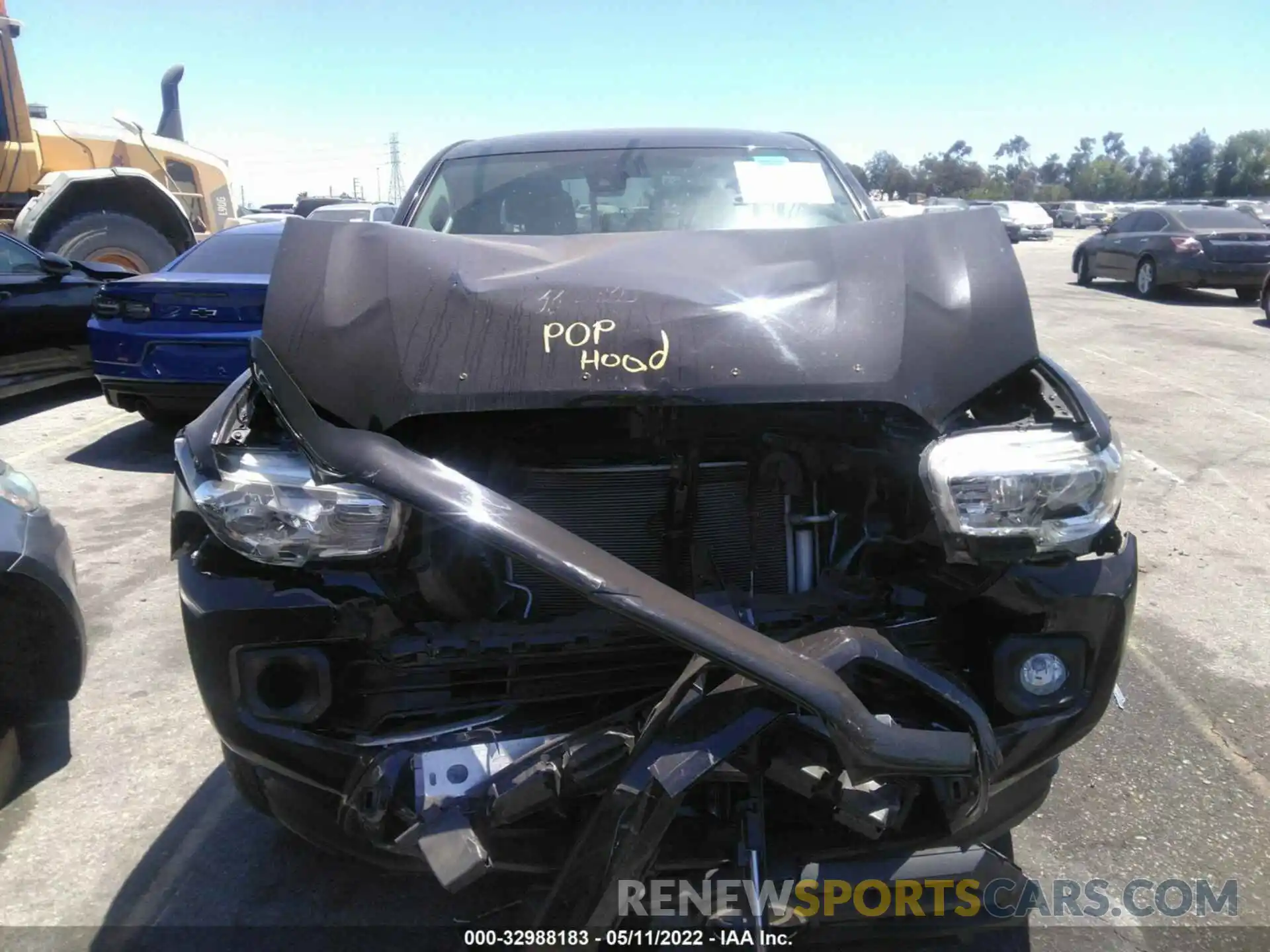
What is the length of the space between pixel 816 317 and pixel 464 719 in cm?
110

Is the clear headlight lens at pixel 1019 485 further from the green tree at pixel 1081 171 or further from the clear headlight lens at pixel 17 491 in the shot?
the green tree at pixel 1081 171

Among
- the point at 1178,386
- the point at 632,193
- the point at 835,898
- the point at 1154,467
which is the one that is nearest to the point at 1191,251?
the point at 1178,386

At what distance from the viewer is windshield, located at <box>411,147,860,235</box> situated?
3.43m

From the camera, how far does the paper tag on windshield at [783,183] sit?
349 cm

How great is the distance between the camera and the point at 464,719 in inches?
77.8

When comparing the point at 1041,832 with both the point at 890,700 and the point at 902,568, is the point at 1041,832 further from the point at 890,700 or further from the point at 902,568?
the point at 890,700

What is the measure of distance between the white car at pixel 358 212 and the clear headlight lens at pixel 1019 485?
5.84 ft

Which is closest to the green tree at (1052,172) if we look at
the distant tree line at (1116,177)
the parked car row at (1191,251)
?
the distant tree line at (1116,177)

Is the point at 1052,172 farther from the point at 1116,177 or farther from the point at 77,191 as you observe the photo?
Answer: the point at 77,191

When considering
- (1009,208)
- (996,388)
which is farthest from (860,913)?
(1009,208)

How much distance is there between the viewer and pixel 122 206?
10227 mm

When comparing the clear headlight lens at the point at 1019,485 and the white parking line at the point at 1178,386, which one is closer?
the clear headlight lens at the point at 1019,485

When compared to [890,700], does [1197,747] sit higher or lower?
lower

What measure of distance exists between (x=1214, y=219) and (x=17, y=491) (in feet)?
58.8
